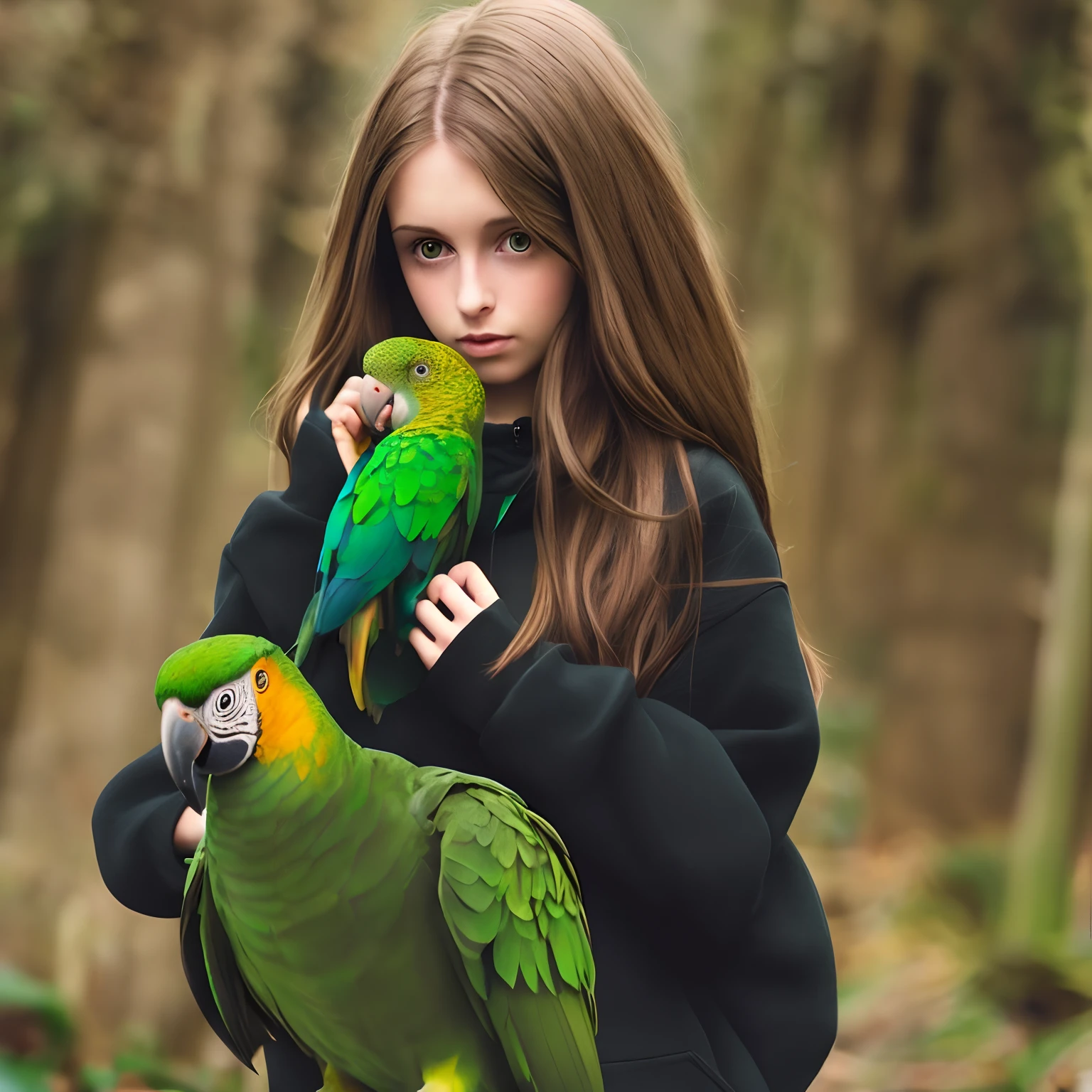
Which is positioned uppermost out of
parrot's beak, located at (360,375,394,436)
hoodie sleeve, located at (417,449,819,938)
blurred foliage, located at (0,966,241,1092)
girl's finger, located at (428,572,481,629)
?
parrot's beak, located at (360,375,394,436)

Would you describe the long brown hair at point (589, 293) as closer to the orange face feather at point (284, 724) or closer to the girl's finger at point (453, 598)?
the girl's finger at point (453, 598)

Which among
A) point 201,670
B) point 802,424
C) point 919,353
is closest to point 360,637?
point 201,670

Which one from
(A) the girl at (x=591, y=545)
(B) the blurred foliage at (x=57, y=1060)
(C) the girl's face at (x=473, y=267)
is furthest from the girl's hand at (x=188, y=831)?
(B) the blurred foliage at (x=57, y=1060)

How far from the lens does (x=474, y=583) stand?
36.9 inches

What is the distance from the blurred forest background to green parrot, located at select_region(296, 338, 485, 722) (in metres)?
1.26

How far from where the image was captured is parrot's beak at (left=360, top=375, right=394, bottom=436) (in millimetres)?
991

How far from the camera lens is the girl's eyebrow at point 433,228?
1004 millimetres

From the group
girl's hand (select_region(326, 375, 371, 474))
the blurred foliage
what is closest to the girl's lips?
girl's hand (select_region(326, 375, 371, 474))

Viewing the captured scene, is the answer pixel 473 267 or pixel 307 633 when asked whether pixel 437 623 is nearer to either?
pixel 307 633

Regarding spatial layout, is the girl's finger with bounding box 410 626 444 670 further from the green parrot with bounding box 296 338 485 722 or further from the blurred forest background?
the blurred forest background

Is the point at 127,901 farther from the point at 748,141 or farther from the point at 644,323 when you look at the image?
the point at 748,141

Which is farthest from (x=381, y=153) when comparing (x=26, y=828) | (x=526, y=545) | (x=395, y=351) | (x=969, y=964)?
(x=969, y=964)

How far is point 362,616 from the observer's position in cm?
90

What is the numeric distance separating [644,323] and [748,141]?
2.98 metres
